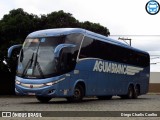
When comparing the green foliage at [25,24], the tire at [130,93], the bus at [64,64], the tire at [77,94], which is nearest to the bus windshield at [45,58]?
the bus at [64,64]

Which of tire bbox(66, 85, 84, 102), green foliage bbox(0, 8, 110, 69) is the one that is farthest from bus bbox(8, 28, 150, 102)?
green foliage bbox(0, 8, 110, 69)

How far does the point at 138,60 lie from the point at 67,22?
49.7 ft

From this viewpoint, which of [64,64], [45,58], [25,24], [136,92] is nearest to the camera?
[45,58]

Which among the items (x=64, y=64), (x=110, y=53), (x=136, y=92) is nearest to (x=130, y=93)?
(x=136, y=92)

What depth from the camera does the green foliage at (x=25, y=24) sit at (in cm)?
4191

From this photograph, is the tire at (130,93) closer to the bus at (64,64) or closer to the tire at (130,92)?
the tire at (130,92)

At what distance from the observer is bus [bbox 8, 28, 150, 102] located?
2016 centimetres

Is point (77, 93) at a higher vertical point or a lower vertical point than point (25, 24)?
lower

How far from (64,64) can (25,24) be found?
2274 cm

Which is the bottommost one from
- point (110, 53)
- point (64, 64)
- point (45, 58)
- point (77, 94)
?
point (77, 94)

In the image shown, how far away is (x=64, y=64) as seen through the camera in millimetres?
20422

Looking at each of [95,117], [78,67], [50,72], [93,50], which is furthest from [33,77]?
[95,117]

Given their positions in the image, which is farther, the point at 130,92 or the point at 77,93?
the point at 130,92

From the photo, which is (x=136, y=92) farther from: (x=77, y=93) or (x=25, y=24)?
(x=25, y=24)
